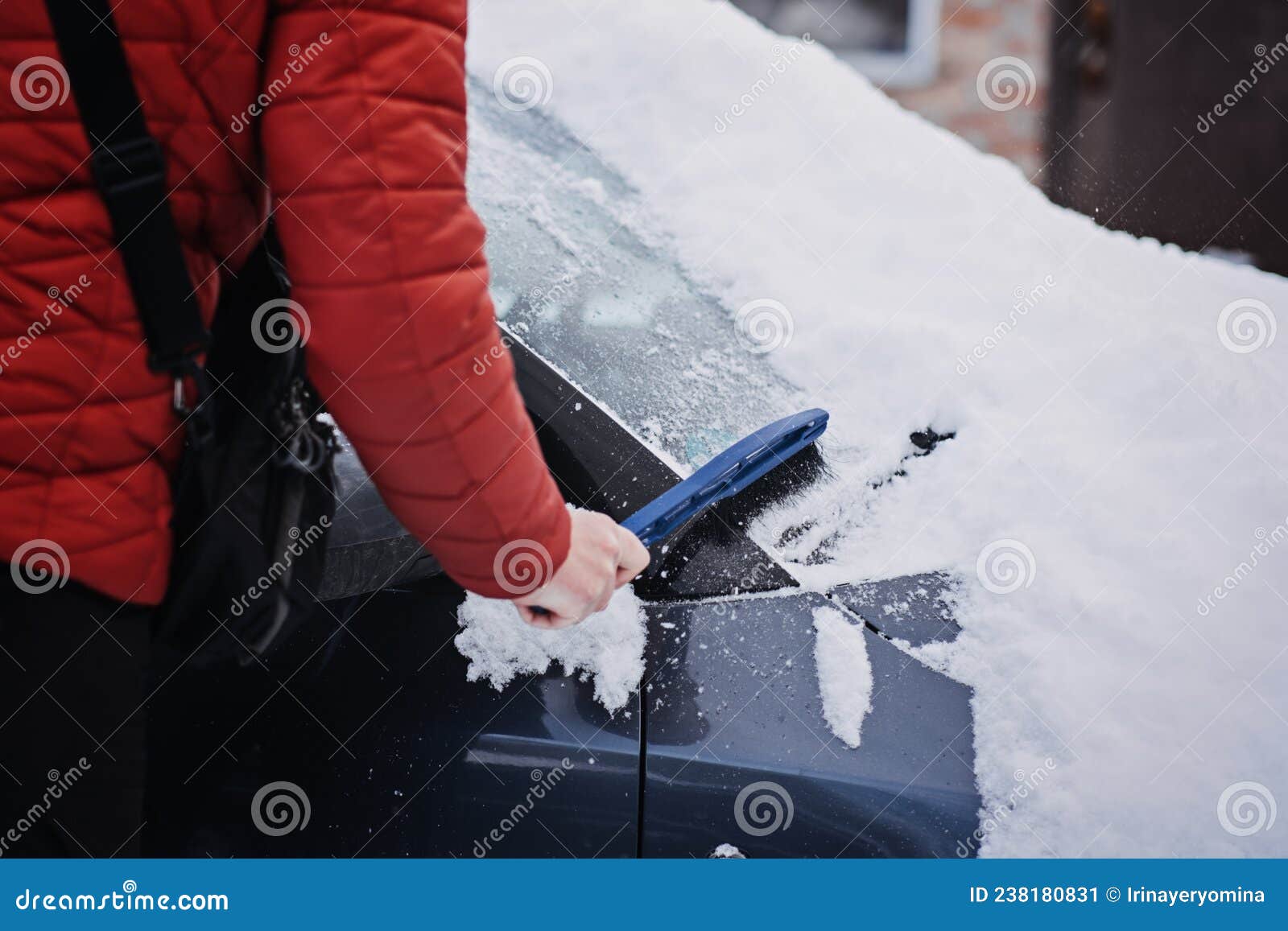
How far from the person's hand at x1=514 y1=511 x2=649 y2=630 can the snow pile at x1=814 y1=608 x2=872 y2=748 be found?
0.81 feet

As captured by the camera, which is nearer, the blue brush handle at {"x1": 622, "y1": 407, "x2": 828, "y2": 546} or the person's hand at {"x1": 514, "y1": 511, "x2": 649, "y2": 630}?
the person's hand at {"x1": 514, "y1": 511, "x2": 649, "y2": 630}

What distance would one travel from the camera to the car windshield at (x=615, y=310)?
134 cm

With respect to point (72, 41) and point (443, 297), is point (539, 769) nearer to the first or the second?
point (443, 297)

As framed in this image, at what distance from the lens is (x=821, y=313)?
4.92 ft

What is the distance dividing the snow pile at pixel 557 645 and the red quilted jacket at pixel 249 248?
295 millimetres

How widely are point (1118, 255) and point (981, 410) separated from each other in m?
0.64

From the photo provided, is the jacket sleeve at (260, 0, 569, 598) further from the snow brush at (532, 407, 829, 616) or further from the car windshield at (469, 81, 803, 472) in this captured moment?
the car windshield at (469, 81, 803, 472)

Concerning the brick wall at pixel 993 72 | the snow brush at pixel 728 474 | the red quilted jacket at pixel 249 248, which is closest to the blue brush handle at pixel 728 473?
the snow brush at pixel 728 474

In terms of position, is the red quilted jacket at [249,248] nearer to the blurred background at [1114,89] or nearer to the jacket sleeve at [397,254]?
the jacket sleeve at [397,254]

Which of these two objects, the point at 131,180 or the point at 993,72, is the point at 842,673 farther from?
the point at 993,72

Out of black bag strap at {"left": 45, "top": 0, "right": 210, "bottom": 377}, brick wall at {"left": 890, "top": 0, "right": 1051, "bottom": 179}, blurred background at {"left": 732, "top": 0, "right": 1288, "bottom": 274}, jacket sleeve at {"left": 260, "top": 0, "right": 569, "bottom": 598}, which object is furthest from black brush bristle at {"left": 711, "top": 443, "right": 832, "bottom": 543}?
brick wall at {"left": 890, "top": 0, "right": 1051, "bottom": 179}

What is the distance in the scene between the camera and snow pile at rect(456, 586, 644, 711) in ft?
3.80

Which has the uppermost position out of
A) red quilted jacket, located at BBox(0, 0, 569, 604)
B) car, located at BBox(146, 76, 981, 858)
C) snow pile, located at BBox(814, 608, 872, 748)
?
red quilted jacket, located at BBox(0, 0, 569, 604)

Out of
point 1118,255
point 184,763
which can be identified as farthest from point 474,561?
point 1118,255
